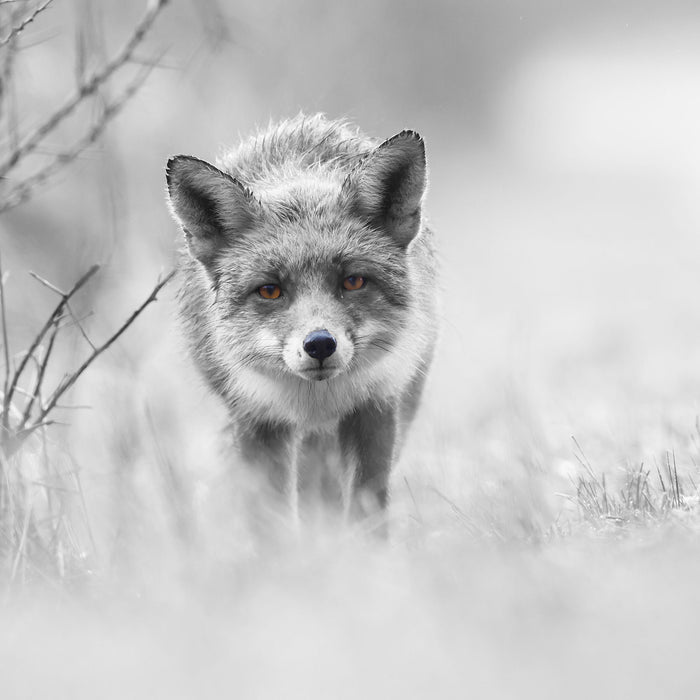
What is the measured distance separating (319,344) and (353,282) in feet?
2.09

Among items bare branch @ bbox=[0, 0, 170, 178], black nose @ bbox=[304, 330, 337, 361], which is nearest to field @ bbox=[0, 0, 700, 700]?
bare branch @ bbox=[0, 0, 170, 178]

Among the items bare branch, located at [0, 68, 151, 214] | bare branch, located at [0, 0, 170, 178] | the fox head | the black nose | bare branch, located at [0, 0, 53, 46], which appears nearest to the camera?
bare branch, located at [0, 0, 53, 46]

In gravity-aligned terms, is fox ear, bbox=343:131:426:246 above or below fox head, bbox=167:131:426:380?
→ above

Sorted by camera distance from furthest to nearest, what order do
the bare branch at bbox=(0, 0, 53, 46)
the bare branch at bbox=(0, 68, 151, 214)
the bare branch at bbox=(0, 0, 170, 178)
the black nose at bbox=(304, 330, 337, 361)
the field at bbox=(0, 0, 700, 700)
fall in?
the black nose at bbox=(304, 330, 337, 361)
the bare branch at bbox=(0, 68, 151, 214)
the bare branch at bbox=(0, 0, 170, 178)
the bare branch at bbox=(0, 0, 53, 46)
the field at bbox=(0, 0, 700, 700)

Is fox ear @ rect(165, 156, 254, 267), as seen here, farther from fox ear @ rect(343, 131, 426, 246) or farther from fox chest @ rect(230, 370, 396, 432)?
fox chest @ rect(230, 370, 396, 432)

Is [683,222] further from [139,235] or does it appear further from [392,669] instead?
[392,669]

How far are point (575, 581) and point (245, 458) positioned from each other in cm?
299

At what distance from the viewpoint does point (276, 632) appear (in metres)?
2.54

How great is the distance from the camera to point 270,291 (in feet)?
15.2

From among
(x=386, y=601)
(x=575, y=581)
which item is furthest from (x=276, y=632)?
(x=575, y=581)

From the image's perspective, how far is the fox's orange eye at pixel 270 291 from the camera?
462 centimetres

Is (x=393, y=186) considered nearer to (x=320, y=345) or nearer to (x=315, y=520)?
(x=320, y=345)

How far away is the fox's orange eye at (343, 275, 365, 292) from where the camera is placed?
4.67 metres

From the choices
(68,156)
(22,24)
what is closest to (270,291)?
(68,156)
